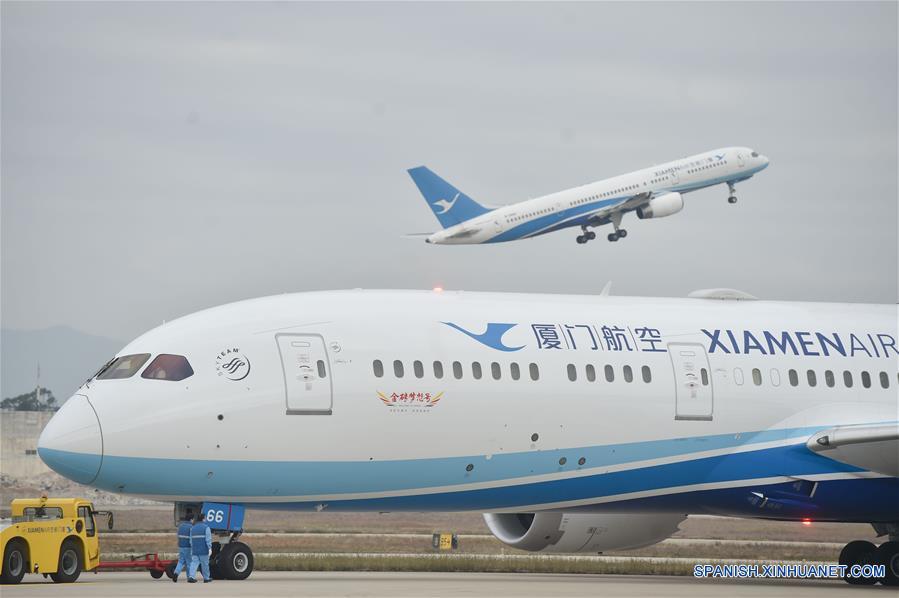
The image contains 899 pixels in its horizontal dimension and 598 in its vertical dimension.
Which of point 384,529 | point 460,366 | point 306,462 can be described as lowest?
point 384,529

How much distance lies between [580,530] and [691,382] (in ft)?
12.6

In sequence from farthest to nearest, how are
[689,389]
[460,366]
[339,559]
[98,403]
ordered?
[339,559]
[689,389]
[460,366]
[98,403]

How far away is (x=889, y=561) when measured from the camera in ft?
93.9

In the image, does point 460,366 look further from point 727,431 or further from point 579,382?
point 727,431

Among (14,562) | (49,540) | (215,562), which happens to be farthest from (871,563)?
(14,562)

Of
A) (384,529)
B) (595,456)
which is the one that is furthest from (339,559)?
(384,529)

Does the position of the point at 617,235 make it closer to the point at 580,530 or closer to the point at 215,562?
the point at 580,530

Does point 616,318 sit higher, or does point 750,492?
point 616,318

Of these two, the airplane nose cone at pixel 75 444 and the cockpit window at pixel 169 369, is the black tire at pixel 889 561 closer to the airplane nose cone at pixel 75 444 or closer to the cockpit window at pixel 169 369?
the cockpit window at pixel 169 369

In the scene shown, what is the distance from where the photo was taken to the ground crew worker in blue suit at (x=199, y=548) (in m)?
22.4

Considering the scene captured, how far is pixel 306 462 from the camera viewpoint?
22984 mm

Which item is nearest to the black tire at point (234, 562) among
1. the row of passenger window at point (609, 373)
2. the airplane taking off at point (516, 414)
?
the airplane taking off at point (516, 414)

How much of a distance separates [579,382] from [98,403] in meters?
8.20

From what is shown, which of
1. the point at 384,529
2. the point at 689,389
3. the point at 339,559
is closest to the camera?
the point at 689,389
